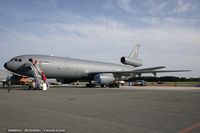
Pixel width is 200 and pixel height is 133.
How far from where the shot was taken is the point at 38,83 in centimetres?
2219

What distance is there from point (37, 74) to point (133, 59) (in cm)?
2485

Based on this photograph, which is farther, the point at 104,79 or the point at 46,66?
the point at 104,79

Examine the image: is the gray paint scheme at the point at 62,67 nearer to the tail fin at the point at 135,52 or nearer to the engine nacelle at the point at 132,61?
the engine nacelle at the point at 132,61

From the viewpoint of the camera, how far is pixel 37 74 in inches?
933

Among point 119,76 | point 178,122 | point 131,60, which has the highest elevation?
point 131,60

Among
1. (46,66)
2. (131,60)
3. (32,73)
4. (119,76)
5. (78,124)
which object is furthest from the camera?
(131,60)

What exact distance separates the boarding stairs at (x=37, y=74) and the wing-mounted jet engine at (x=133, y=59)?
2079cm

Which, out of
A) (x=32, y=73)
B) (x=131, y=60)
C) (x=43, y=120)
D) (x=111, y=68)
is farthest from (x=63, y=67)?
(x=43, y=120)

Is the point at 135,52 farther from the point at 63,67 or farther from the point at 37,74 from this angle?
the point at 37,74

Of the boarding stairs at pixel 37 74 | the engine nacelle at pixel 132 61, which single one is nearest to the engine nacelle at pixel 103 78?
the boarding stairs at pixel 37 74

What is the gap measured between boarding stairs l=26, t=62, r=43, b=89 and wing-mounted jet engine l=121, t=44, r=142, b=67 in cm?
2079

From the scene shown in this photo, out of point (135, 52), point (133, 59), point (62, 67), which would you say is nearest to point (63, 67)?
point (62, 67)

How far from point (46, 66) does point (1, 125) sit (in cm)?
2172

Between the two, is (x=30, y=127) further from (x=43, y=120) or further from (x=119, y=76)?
(x=119, y=76)
